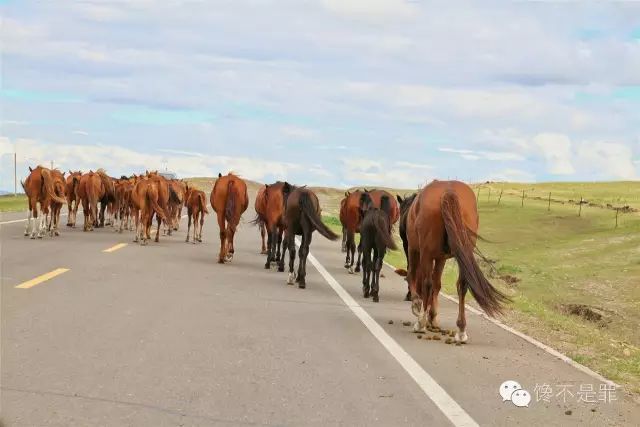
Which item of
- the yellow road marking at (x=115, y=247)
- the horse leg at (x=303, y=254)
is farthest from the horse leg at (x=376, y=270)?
the yellow road marking at (x=115, y=247)

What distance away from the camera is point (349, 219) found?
64.1 feet

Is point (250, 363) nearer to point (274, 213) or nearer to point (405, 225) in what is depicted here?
point (405, 225)

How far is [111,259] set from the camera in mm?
18062

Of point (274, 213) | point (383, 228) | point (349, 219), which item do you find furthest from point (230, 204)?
point (383, 228)

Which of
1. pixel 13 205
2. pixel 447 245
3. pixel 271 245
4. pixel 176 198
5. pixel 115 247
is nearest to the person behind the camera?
pixel 447 245

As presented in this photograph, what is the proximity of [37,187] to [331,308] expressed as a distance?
1329cm

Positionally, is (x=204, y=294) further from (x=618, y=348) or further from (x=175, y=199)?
(x=175, y=199)

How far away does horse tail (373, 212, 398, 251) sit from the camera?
13969 mm

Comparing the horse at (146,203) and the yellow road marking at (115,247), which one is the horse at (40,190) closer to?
the horse at (146,203)

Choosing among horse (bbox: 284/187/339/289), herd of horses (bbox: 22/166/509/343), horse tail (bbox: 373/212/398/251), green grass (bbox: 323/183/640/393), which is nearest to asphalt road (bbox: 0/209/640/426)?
herd of horses (bbox: 22/166/509/343)

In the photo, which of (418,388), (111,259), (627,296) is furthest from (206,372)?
(627,296)

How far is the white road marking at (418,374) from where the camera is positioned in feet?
22.6

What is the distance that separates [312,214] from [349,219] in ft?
11.7

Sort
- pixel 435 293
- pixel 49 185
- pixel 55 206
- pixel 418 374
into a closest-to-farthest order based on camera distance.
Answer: pixel 418 374
pixel 435 293
pixel 49 185
pixel 55 206
